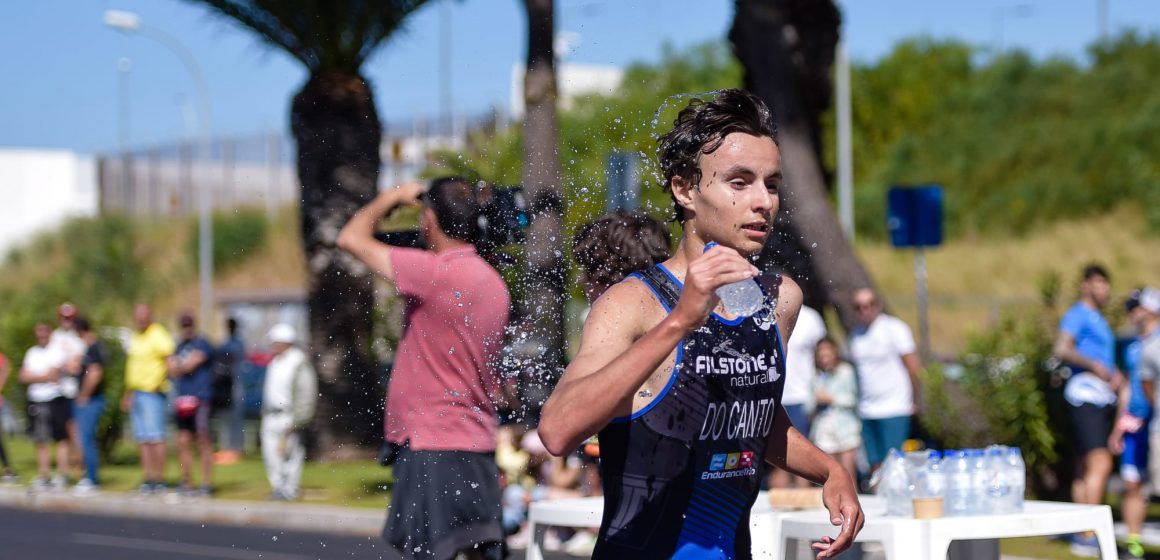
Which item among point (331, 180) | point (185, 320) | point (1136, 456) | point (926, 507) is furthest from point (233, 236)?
point (926, 507)

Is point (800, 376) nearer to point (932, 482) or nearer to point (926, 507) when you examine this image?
point (932, 482)

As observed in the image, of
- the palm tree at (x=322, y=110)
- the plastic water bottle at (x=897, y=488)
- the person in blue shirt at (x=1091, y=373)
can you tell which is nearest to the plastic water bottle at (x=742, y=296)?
the plastic water bottle at (x=897, y=488)

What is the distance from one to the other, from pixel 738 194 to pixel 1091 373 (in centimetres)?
786

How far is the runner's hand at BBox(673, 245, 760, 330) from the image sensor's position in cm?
265

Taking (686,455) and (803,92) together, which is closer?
(686,455)

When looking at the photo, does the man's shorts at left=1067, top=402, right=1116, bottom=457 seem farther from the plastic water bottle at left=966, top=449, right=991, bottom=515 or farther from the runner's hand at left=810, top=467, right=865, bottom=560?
the runner's hand at left=810, top=467, right=865, bottom=560

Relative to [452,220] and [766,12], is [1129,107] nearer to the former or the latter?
[766,12]

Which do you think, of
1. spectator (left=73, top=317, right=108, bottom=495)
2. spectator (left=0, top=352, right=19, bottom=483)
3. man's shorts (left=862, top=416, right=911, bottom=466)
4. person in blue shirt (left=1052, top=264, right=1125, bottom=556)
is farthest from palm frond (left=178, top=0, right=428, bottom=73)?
person in blue shirt (left=1052, top=264, right=1125, bottom=556)

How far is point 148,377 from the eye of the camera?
1552cm

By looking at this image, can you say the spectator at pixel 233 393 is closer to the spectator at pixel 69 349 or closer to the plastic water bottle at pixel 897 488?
the spectator at pixel 69 349

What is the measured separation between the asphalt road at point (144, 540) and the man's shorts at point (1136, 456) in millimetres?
5028

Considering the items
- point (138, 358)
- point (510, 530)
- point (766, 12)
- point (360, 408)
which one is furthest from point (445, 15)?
point (360, 408)

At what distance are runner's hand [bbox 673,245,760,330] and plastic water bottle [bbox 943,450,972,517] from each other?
3.12m

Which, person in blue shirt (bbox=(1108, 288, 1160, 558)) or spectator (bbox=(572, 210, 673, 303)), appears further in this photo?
person in blue shirt (bbox=(1108, 288, 1160, 558))
